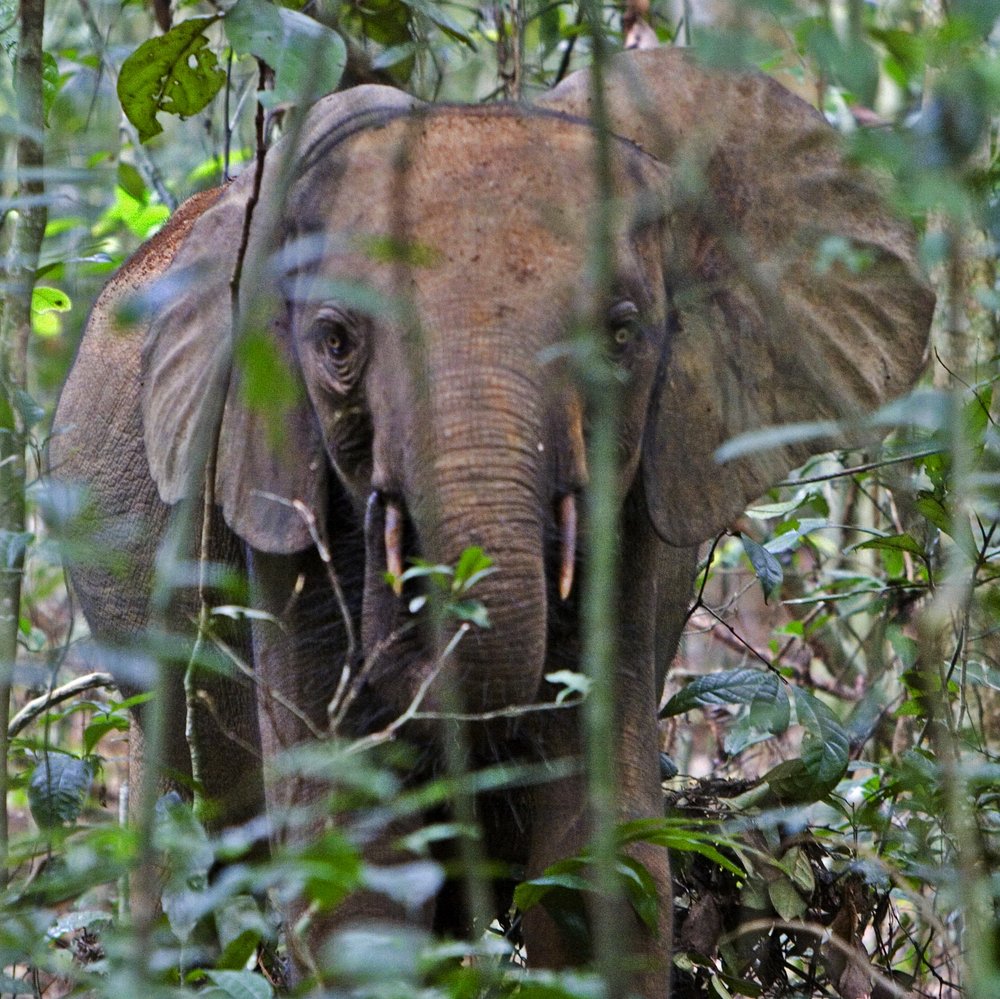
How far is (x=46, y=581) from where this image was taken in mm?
6469

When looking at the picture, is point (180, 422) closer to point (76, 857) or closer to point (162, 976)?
point (162, 976)

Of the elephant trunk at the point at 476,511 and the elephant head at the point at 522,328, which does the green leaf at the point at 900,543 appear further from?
the elephant trunk at the point at 476,511

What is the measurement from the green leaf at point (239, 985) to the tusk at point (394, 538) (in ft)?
2.50

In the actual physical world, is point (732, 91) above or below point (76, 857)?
above

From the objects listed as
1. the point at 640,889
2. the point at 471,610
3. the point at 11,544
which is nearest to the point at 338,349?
the point at 11,544

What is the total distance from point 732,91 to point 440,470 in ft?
3.90

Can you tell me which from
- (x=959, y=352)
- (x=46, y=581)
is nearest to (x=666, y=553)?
(x=959, y=352)

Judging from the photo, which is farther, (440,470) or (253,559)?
(253,559)

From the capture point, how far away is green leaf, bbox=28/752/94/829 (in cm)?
348

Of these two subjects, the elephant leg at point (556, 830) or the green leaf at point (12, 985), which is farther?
the elephant leg at point (556, 830)

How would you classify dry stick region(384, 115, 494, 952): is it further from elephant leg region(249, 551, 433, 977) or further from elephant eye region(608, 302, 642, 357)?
elephant eye region(608, 302, 642, 357)

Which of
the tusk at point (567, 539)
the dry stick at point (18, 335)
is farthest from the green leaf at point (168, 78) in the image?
the tusk at point (567, 539)

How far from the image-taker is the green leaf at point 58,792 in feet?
11.4

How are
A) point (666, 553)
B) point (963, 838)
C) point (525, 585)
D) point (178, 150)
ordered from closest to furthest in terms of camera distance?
point (963, 838)
point (525, 585)
point (666, 553)
point (178, 150)
